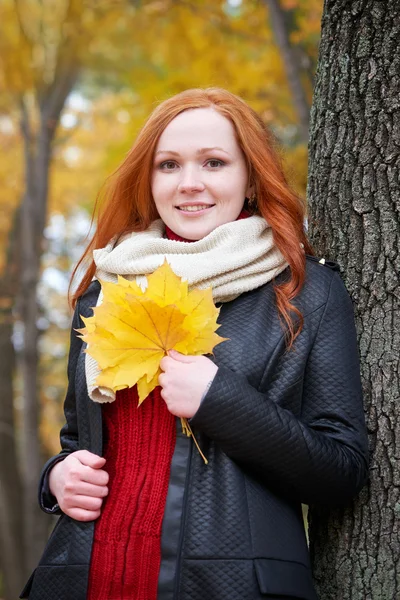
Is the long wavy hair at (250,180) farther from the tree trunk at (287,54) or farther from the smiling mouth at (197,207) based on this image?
the tree trunk at (287,54)

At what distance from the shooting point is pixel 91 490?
2.12m

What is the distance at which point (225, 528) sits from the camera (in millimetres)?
1981

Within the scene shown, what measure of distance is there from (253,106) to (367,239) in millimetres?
4115

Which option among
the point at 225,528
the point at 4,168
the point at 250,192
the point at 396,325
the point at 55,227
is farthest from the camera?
the point at 55,227

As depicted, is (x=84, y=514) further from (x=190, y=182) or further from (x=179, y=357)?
(x=190, y=182)

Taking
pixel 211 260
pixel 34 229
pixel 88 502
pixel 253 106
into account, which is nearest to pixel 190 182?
pixel 211 260

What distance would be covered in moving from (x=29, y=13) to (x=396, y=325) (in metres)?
5.57

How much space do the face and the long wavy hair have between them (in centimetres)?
4

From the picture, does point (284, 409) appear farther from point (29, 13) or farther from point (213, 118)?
point (29, 13)

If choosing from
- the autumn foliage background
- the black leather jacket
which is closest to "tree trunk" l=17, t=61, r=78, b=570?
the autumn foliage background

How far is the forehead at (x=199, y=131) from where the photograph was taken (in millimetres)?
2361

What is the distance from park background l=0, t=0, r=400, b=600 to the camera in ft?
7.63

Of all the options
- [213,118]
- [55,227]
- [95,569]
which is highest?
[55,227]

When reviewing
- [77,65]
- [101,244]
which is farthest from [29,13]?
[101,244]
